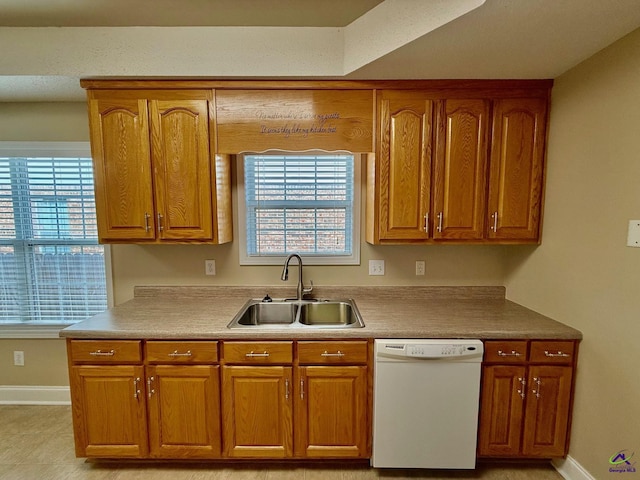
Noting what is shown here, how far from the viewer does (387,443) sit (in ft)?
5.75

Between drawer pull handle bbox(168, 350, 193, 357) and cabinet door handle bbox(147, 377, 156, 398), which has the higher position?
drawer pull handle bbox(168, 350, 193, 357)

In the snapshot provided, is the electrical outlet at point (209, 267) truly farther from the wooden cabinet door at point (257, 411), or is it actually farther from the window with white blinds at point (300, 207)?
the wooden cabinet door at point (257, 411)

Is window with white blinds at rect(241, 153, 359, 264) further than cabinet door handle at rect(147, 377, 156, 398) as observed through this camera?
Yes

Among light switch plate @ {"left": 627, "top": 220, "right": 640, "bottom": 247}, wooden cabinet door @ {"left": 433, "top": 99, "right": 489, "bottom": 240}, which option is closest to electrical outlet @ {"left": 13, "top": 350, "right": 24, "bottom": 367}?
wooden cabinet door @ {"left": 433, "top": 99, "right": 489, "bottom": 240}

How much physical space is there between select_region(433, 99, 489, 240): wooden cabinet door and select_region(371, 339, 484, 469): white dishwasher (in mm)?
721

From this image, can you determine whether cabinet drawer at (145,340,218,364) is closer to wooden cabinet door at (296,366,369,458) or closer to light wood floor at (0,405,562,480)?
wooden cabinet door at (296,366,369,458)

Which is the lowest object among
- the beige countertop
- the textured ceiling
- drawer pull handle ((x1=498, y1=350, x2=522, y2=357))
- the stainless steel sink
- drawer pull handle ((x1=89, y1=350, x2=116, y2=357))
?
drawer pull handle ((x1=89, y1=350, x2=116, y2=357))

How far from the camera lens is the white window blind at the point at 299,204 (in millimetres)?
2348

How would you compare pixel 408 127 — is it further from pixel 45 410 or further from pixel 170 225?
pixel 45 410

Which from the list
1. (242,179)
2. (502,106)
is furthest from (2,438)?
(502,106)

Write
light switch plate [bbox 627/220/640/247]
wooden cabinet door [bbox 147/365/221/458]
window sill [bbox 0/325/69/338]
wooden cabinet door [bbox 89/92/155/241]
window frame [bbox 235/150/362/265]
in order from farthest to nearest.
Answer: window sill [bbox 0/325/69/338], window frame [bbox 235/150/362/265], wooden cabinet door [bbox 89/92/155/241], wooden cabinet door [bbox 147/365/221/458], light switch plate [bbox 627/220/640/247]

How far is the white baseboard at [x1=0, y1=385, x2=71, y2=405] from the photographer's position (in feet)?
8.18

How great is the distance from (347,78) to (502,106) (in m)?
0.98

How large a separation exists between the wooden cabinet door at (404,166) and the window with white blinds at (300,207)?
39 centimetres
